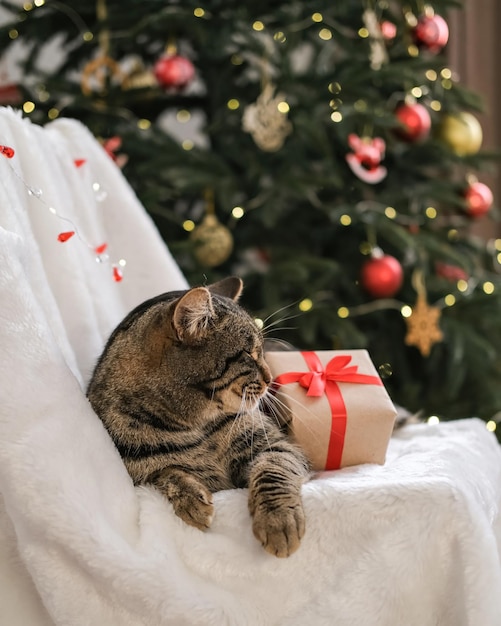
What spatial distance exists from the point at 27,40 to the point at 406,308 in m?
1.30

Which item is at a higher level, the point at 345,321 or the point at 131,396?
the point at 131,396

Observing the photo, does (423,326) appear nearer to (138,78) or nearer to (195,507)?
(138,78)

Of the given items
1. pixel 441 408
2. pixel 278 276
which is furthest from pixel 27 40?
pixel 441 408

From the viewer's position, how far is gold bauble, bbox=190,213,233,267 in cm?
190

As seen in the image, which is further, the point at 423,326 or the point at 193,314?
the point at 423,326

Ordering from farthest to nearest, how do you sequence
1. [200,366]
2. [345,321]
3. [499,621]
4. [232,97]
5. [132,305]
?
1. [232,97]
2. [345,321]
3. [132,305]
4. [200,366]
5. [499,621]

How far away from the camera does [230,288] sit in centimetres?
123

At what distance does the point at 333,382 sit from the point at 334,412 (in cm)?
5

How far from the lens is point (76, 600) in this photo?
0.81 metres

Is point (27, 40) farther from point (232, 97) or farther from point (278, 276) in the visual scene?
point (278, 276)

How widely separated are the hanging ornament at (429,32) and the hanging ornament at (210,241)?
808mm

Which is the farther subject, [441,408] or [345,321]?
[441,408]

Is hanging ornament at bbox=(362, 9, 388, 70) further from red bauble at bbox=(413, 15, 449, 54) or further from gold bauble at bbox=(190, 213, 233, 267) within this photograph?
gold bauble at bbox=(190, 213, 233, 267)

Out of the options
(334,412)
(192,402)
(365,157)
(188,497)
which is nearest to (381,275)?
(365,157)
